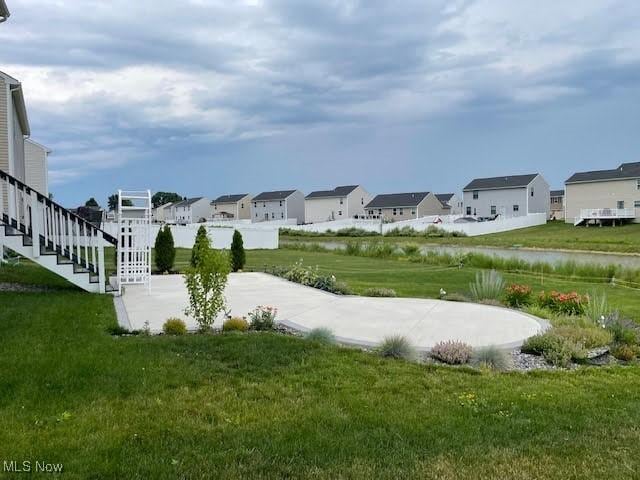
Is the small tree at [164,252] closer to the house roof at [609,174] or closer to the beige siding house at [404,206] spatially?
the house roof at [609,174]

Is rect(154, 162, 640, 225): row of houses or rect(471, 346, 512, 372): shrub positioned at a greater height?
rect(154, 162, 640, 225): row of houses

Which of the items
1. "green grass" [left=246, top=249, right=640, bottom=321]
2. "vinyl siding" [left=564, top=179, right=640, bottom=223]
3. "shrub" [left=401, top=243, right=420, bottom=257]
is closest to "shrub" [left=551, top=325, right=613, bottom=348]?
"green grass" [left=246, top=249, right=640, bottom=321]

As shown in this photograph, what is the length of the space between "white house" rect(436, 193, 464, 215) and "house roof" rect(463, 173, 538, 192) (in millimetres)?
13071

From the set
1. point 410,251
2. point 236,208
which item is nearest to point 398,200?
point 236,208

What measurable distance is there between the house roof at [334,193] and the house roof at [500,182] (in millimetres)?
17409

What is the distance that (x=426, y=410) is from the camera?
439cm

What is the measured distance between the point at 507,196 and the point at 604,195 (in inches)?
398

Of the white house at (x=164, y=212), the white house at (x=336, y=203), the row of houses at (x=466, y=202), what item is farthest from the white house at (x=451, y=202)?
the white house at (x=164, y=212)

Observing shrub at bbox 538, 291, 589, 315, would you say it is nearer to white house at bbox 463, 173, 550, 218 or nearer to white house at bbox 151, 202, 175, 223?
white house at bbox 463, 173, 550, 218

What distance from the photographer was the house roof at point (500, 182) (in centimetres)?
5844

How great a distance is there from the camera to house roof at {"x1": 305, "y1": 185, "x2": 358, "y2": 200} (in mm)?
74812

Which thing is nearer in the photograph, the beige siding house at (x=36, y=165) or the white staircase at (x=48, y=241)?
the white staircase at (x=48, y=241)

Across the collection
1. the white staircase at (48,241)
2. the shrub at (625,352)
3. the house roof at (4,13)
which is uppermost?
the house roof at (4,13)

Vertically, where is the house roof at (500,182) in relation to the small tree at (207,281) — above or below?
above
